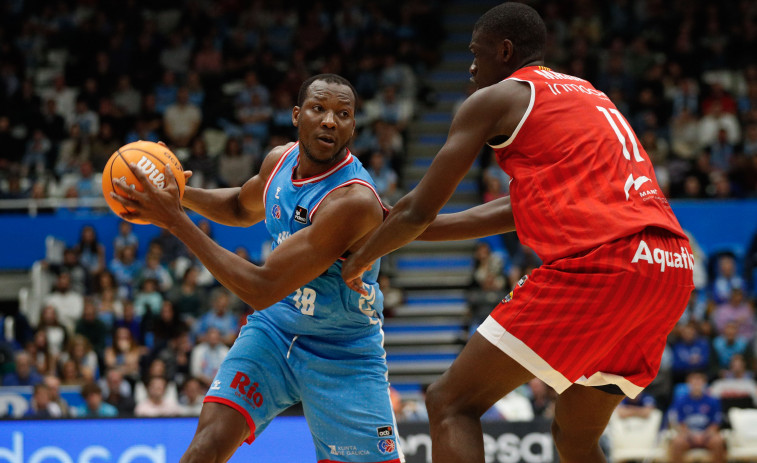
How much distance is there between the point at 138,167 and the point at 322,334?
1232 mm

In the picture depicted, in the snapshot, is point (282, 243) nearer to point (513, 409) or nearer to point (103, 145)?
point (513, 409)

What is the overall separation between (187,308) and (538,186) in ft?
31.5

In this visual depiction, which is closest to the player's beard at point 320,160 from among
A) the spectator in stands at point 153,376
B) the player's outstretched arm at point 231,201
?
the player's outstretched arm at point 231,201

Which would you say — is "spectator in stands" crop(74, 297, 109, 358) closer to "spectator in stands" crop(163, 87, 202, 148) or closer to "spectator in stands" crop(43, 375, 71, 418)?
"spectator in stands" crop(43, 375, 71, 418)

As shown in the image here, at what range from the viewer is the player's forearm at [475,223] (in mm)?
4590

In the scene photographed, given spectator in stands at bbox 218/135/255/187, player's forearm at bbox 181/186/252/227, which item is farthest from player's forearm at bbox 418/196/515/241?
spectator in stands at bbox 218/135/255/187

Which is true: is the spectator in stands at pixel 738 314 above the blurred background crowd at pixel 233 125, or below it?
below

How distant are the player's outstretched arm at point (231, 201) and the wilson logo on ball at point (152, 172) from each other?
3.23ft

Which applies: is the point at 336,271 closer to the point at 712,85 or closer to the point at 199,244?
the point at 199,244

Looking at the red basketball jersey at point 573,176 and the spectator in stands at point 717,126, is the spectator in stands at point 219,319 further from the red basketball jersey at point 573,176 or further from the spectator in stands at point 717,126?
the red basketball jersey at point 573,176

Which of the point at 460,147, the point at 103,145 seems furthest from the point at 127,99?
the point at 460,147

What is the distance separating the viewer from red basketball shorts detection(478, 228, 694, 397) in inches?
143

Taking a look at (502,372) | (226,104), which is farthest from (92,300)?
(502,372)

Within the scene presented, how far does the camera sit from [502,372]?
12.2ft
